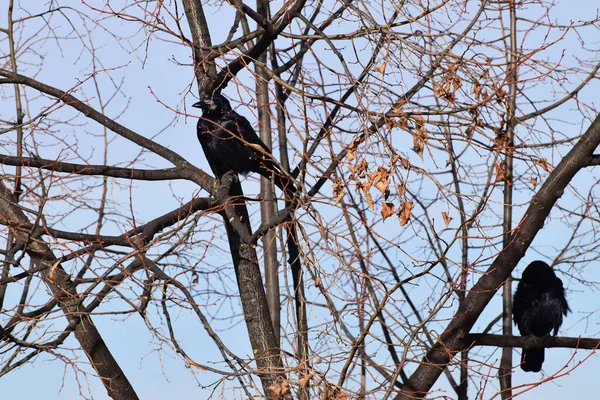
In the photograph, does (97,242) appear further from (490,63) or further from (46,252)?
(490,63)

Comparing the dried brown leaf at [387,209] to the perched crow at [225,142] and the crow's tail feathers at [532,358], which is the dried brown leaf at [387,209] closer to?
the perched crow at [225,142]

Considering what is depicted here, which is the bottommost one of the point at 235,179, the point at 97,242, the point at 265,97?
the point at 97,242

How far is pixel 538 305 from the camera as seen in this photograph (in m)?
→ 6.62

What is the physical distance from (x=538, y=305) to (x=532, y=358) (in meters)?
0.57

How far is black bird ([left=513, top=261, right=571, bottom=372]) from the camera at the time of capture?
659 centimetres

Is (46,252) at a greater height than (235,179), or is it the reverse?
(235,179)

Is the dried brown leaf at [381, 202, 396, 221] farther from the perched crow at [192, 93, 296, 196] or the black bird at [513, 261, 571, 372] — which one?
the black bird at [513, 261, 571, 372]

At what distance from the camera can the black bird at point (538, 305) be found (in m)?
6.59

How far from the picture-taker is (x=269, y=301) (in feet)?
19.5

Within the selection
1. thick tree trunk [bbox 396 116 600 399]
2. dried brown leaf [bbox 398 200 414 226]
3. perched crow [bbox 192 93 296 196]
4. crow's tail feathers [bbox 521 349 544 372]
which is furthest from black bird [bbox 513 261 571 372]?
dried brown leaf [bbox 398 200 414 226]

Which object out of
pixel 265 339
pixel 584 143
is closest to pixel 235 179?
pixel 265 339

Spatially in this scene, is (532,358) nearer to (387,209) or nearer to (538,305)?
(538,305)

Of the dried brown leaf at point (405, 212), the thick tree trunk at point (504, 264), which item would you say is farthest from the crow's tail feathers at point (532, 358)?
the dried brown leaf at point (405, 212)

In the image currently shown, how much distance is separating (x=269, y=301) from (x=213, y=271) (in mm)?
864
